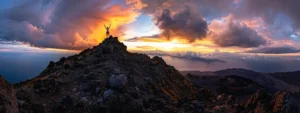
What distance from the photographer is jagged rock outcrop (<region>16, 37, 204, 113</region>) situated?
40.8m

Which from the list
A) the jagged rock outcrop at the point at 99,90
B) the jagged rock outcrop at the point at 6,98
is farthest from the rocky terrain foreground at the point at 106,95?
the jagged rock outcrop at the point at 6,98

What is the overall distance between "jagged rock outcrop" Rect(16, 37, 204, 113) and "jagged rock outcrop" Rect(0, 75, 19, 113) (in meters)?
8.05

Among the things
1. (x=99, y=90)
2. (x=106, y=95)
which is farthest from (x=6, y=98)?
(x=99, y=90)

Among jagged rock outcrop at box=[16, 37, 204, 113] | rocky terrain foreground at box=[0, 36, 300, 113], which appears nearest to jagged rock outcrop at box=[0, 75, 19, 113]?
rocky terrain foreground at box=[0, 36, 300, 113]

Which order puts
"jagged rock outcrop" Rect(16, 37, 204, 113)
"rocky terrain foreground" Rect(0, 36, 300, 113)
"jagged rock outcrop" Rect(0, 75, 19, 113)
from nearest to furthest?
"jagged rock outcrop" Rect(0, 75, 19, 113) → "rocky terrain foreground" Rect(0, 36, 300, 113) → "jagged rock outcrop" Rect(16, 37, 204, 113)

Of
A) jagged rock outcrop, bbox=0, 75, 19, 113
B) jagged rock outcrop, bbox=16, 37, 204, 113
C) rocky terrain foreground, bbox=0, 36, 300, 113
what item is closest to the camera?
jagged rock outcrop, bbox=0, 75, 19, 113

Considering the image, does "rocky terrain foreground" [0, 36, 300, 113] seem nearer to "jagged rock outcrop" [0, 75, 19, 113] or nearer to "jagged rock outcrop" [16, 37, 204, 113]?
"jagged rock outcrop" [16, 37, 204, 113]

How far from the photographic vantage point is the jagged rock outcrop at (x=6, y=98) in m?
23.5

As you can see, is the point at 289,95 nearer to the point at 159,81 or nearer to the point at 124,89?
the point at 124,89

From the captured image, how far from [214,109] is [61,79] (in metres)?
27.5

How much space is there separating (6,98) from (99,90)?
22651 millimetres

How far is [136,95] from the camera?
46.8m

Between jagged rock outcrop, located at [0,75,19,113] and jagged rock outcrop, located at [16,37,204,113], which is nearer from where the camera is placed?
jagged rock outcrop, located at [0,75,19,113]

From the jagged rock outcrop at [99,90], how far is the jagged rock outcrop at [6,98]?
8.05m
